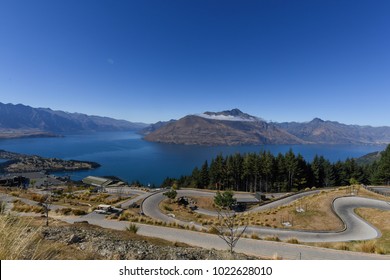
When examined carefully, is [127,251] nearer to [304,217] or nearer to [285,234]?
[285,234]

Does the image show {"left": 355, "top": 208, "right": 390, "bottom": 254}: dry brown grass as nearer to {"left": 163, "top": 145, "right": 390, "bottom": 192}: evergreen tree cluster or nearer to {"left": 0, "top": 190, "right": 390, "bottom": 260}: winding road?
{"left": 0, "top": 190, "right": 390, "bottom": 260}: winding road

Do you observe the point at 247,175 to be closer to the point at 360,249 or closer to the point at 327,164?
the point at 327,164

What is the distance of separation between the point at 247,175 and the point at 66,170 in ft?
406

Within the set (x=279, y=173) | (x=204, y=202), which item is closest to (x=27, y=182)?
(x=204, y=202)

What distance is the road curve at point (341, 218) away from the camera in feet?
54.5

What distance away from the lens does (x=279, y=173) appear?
51.6 meters

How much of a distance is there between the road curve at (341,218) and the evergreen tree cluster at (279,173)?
14.4 meters

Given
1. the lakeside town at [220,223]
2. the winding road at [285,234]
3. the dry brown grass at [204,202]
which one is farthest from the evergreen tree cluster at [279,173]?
the winding road at [285,234]

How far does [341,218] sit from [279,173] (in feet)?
97.4

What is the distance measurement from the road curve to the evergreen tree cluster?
14.4 metres

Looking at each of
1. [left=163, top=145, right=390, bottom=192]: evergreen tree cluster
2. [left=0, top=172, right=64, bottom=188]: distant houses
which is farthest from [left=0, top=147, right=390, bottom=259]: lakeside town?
[left=0, top=172, right=64, bottom=188]: distant houses

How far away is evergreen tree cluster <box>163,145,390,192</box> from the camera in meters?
50.5
